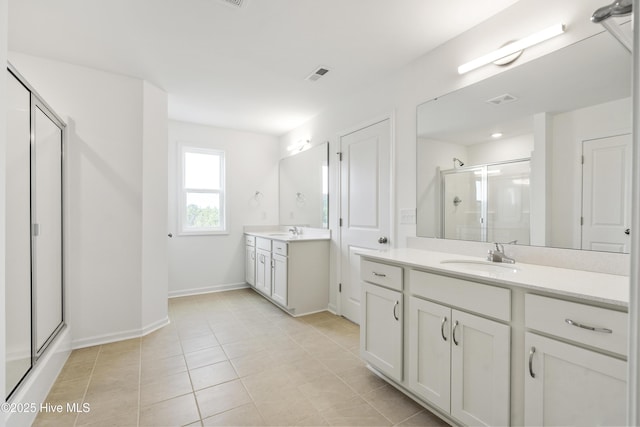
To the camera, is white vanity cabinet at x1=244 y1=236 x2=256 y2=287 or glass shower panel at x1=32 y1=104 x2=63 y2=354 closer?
glass shower panel at x1=32 y1=104 x2=63 y2=354

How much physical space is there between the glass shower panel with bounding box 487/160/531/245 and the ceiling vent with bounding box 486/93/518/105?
1.30ft

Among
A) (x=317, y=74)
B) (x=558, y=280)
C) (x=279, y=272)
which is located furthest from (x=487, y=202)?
(x=279, y=272)

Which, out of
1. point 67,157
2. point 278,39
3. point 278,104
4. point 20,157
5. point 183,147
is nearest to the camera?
point 20,157

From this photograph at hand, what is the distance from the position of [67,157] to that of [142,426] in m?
2.22

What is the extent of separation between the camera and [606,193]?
4.79 ft

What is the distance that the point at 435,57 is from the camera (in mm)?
2309

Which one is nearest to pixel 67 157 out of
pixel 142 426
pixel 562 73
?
pixel 142 426

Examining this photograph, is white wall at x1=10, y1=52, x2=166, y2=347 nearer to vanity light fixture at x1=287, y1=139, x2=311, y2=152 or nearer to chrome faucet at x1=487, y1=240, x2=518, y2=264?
vanity light fixture at x1=287, y1=139, x2=311, y2=152

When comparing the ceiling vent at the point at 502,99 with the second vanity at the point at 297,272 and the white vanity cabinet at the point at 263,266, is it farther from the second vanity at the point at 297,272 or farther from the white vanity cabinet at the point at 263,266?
the white vanity cabinet at the point at 263,266

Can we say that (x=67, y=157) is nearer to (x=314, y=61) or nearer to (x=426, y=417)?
(x=314, y=61)

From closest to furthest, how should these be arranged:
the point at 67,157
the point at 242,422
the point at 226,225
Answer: the point at 242,422, the point at 67,157, the point at 226,225

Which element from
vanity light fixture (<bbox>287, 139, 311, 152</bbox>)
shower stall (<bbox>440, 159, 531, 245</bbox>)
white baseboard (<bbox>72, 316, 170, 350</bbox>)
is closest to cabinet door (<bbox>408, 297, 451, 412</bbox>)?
shower stall (<bbox>440, 159, 531, 245</bbox>)

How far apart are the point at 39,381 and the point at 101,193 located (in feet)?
5.02

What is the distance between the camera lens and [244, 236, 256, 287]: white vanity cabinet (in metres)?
4.27
